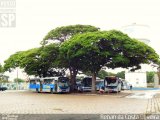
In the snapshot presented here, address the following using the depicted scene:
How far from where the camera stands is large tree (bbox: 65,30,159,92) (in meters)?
32.9

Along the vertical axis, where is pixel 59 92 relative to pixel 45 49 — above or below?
below

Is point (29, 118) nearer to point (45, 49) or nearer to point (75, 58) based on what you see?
point (75, 58)

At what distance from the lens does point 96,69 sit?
3616 centimetres

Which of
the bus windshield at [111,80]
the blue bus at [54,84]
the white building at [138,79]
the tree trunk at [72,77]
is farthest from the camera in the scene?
the white building at [138,79]

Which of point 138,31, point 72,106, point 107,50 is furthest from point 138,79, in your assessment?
point 72,106

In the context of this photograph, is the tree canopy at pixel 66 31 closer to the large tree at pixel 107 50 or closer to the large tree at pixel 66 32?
the large tree at pixel 66 32

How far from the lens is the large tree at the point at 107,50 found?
32.9 m

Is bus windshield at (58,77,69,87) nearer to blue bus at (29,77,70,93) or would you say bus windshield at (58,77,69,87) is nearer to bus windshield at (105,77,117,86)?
blue bus at (29,77,70,93)

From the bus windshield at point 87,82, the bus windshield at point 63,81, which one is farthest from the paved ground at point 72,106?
the bus windshield at point 87,82

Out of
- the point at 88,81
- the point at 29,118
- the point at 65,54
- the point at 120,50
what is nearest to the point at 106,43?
the point at 120,50

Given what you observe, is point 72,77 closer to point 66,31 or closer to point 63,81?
point 63,81

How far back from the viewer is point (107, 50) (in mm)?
34156

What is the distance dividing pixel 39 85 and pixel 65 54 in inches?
366

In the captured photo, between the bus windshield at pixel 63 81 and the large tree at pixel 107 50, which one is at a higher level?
the large tree at pixel 107 50
